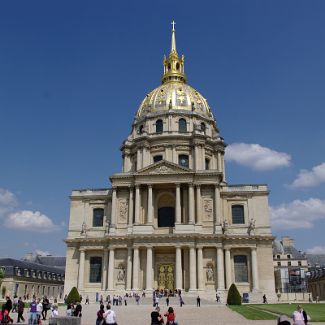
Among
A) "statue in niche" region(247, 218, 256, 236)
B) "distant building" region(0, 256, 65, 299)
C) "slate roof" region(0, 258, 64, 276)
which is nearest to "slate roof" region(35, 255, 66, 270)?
"distant building" region(0, 256, 65, 299)

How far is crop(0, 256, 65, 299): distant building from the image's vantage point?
61750mm

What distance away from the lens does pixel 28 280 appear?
2616 inches

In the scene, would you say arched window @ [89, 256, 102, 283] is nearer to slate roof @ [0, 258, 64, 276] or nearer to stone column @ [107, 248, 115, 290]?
stone column @ [107, 248, 115, 290]

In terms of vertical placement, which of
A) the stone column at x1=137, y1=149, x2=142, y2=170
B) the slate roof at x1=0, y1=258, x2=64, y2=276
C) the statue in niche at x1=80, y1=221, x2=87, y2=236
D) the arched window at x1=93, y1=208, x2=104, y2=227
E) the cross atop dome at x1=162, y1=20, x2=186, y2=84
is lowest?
the slate roof at x1=0, y1=258, x2=64, y2=276

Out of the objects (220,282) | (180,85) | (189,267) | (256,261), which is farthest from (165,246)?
(180,85)

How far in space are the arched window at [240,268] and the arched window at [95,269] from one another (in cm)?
1597

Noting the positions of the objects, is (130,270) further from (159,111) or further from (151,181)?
(159,111)

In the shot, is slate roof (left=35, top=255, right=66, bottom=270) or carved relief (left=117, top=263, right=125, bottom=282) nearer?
carved relief (left=117, top=263, right=125, bottom=282)

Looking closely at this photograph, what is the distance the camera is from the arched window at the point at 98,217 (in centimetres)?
5401

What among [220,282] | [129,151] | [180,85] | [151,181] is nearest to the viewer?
[220,282]

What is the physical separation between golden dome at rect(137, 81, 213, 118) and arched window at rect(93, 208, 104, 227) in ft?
60.2

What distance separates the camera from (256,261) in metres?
48.9

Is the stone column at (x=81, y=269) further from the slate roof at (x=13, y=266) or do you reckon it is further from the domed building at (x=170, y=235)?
the slate roof at (x=13, y=266)

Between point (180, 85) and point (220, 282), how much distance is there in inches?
1337
